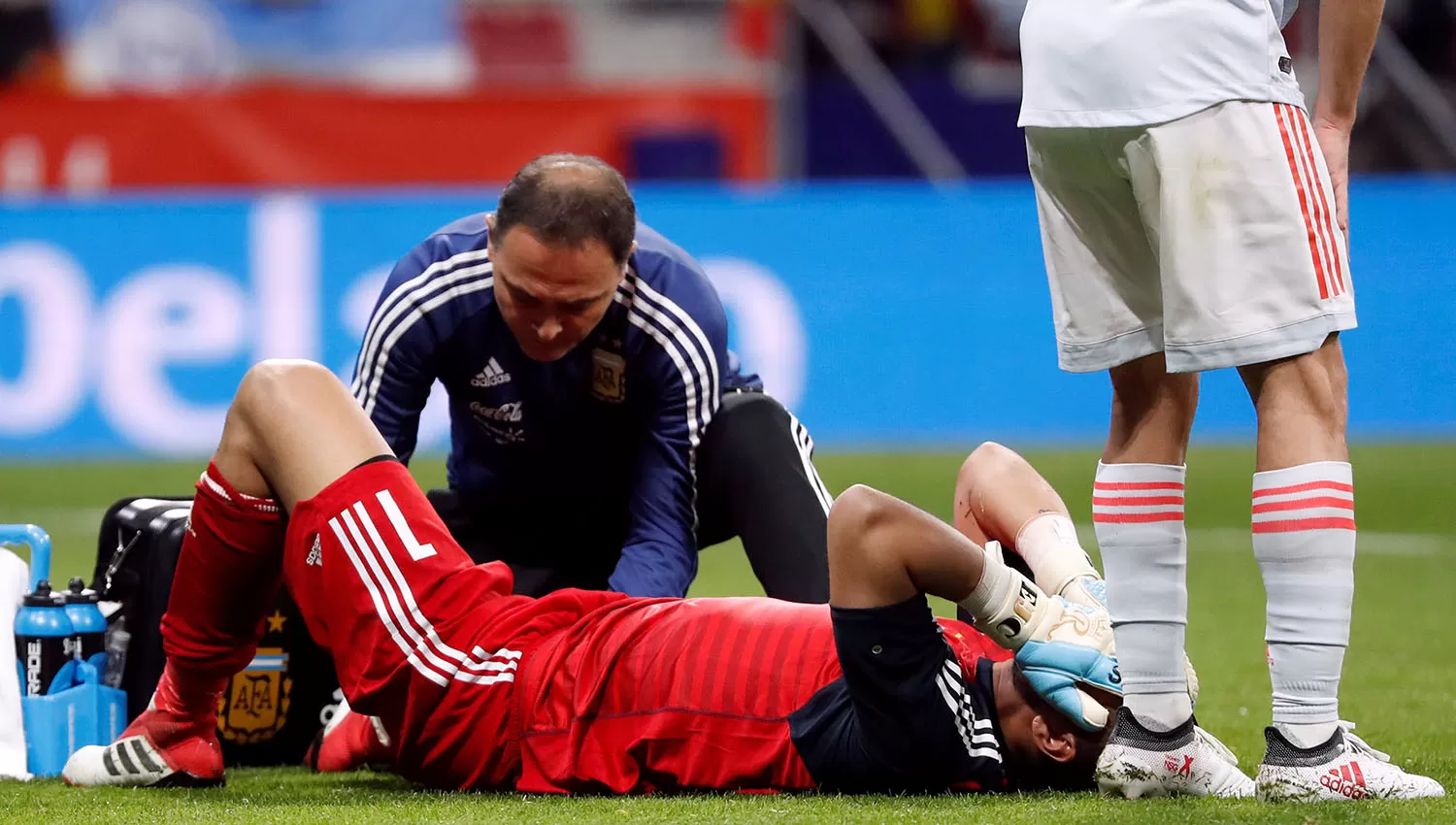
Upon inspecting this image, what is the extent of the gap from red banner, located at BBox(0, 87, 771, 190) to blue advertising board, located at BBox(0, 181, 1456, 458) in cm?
174

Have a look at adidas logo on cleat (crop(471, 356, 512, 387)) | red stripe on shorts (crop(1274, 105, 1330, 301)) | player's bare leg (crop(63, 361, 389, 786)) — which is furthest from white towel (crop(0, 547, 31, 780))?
red stripe on shorts (crop(1274, 105, 1330, 301))

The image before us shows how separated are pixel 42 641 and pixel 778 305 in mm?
6561

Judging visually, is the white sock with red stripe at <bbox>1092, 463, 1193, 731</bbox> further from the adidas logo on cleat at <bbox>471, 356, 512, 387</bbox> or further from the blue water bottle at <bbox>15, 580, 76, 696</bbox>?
the blue water bottle at <bbox>15, 580, 76, 696</bbox>

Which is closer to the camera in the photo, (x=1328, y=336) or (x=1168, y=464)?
(x=1328, y=336)

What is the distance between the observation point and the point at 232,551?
316cm

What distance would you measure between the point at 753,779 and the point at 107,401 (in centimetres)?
709

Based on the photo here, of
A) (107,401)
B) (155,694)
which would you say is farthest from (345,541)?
(107,401)

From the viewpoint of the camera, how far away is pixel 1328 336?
2.81 metres

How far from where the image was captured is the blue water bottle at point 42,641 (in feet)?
11.5

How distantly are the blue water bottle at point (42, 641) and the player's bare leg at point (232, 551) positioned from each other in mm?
270

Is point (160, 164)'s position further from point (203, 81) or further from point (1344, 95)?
point (1344, 95)

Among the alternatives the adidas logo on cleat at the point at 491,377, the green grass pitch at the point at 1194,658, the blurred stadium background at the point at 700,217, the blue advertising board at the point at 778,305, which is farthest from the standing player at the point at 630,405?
the blue advertising board at the point at 778,305

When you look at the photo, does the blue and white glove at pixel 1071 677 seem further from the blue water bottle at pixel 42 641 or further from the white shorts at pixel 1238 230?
the blue water bottle at pixel 42 641

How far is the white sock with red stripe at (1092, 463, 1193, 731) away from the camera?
293cm
